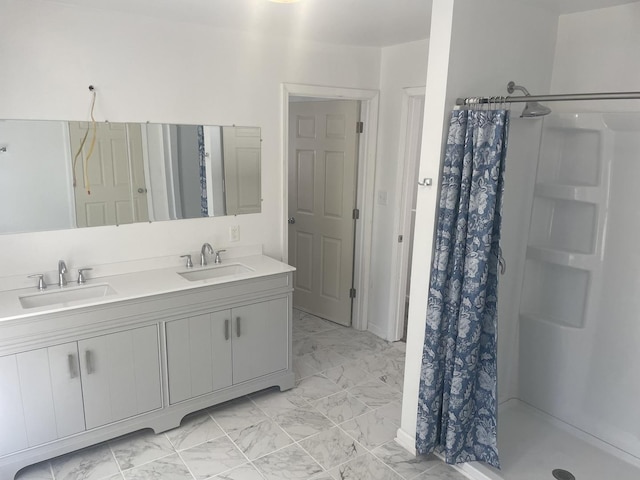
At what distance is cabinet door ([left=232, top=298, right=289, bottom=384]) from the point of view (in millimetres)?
2998

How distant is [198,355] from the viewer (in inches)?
112

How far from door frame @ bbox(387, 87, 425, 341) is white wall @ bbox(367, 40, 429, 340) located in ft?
0.09

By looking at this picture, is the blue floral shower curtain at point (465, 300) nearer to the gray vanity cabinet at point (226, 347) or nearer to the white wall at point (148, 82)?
the gray vanity cabinet at point (226, 347)

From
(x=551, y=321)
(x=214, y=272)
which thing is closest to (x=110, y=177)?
(x=214, y=272)

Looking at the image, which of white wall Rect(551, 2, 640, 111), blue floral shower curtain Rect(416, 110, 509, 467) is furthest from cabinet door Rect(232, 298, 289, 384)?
white wall Rect(551, 2, 640, 111)

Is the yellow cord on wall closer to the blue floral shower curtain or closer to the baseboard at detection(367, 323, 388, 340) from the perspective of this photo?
the blue floral shower curtain

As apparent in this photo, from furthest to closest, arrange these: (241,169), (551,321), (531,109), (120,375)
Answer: (241,169), (551,321), (120,375), (531,109)

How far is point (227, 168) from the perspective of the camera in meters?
3.33

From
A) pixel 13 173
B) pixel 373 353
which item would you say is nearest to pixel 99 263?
pixel 13 173

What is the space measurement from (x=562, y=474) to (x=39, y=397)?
2668mm

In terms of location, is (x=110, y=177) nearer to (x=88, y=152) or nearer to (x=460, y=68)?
(x=88, y=152)

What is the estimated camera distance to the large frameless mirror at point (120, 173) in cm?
259

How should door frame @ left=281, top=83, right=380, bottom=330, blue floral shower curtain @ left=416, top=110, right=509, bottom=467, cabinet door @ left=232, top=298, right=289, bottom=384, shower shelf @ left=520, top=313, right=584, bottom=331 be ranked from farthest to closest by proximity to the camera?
door frame @ left=281, top=83, right=380, bottom=330 < cabinet door @ left=232, top=298, right=289, bottom=384 < shower shelf @ left=520, top=313, right=584, bottom=331 < blue floral shower curtain @ left=416, top=110, right=509, bottom=467

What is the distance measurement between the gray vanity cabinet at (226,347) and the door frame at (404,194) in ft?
3.82
